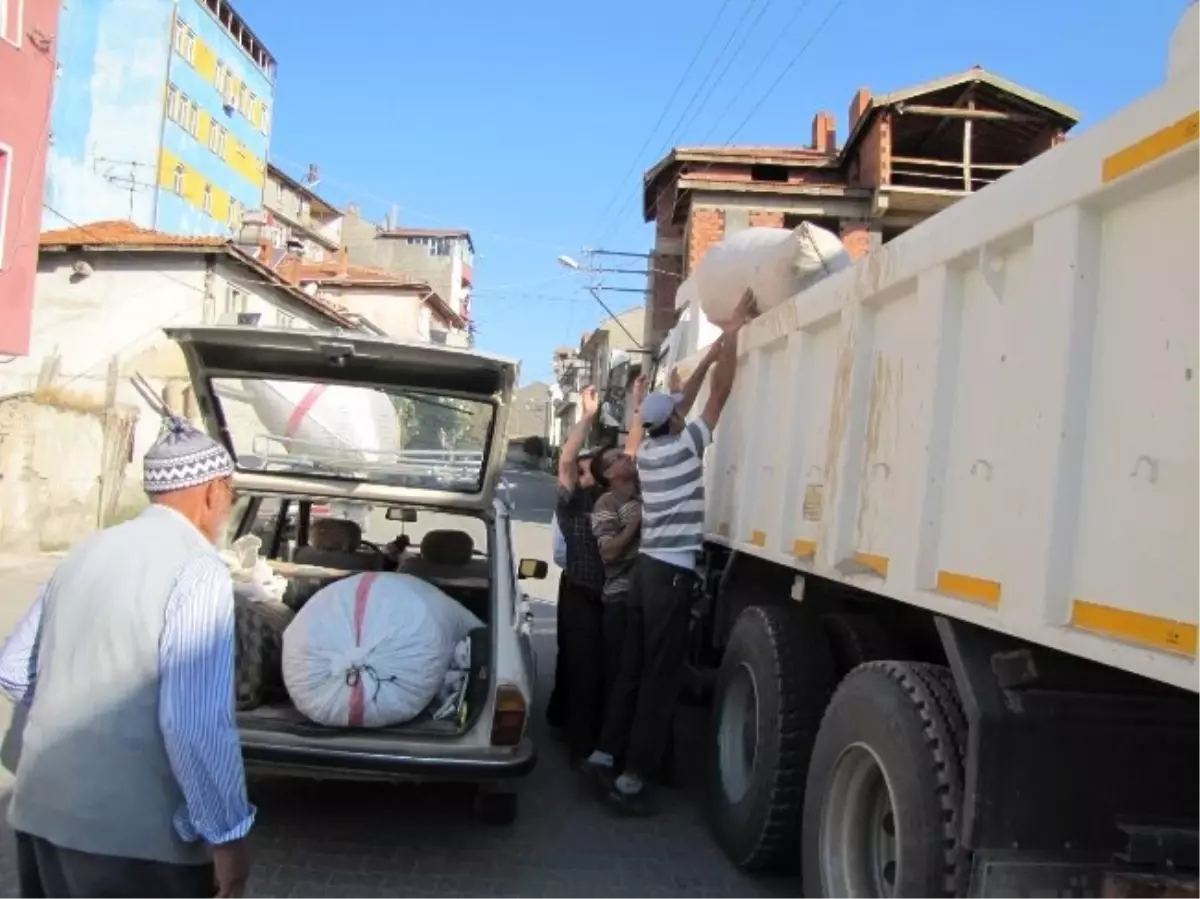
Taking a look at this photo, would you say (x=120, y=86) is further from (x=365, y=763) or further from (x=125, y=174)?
(x=365, y=763)

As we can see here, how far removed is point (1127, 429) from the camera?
2.35 m

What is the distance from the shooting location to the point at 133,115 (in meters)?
39.7

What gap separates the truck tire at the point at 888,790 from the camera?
2.92m

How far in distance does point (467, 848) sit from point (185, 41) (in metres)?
42.7

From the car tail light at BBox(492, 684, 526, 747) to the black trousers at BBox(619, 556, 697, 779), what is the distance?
1091 millimetres

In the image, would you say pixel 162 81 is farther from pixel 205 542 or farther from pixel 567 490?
pixel 205 542

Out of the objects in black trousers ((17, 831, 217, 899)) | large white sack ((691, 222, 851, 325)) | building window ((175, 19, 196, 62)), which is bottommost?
black trousers ((17, 831, 217, 899))

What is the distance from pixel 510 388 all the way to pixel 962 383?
2790 millimetres

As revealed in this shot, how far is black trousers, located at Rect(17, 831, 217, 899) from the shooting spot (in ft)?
7.89

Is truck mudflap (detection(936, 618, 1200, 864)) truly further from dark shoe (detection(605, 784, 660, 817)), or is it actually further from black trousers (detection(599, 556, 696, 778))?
dark shoe (detection(605, 784, 660, 817))

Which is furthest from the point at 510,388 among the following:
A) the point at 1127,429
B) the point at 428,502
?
the point at 1127,429

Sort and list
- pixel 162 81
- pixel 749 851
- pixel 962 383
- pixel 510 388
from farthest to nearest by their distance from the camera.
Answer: pixel 162 81 < pixel 510 388 < pixel 749 851 < pixel 962 383

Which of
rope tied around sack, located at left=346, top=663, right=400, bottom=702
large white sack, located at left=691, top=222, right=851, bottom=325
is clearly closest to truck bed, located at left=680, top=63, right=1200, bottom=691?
large white sack, located at left=691, top=222, right=851, bottom=325

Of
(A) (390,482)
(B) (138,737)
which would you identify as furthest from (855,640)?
(A) (390,482)
